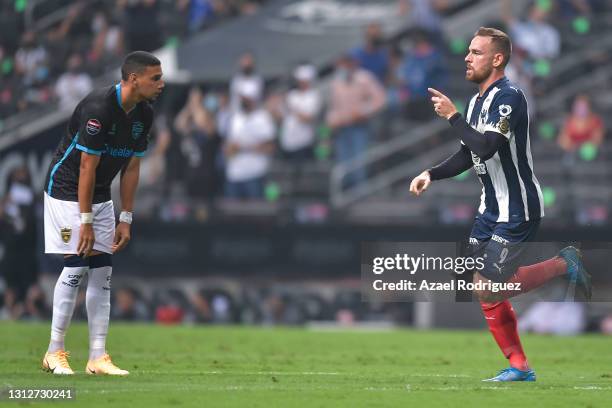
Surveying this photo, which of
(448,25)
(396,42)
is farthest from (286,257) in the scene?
(448,25)

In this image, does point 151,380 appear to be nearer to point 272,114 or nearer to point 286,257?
point 286,257

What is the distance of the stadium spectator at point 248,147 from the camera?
67.9ft

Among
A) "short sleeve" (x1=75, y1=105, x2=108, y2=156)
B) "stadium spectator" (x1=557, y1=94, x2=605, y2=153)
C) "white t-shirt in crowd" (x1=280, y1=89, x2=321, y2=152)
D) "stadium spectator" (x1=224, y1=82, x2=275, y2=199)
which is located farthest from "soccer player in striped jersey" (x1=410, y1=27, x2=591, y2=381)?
"white t-shirt in crowd" (x1=280, y1=89, x2=321, y2=152)

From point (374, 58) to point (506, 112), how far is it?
41.6 ft

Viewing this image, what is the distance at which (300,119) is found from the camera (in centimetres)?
2119

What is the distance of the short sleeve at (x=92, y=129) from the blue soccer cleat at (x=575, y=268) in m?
3.35

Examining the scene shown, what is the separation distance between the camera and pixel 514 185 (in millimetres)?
9148

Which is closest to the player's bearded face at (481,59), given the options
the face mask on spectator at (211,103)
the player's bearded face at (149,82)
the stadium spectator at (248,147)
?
the player's bearded face at (149,82)

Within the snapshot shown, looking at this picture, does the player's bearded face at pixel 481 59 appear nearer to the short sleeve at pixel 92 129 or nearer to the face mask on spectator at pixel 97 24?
the short sleeve at pixel 92 129

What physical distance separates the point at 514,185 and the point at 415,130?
1275 cm

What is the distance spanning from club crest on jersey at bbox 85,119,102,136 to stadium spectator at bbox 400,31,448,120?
13053 millimetres

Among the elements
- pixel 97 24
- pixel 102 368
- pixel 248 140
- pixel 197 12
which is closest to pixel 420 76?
pixel 248 140

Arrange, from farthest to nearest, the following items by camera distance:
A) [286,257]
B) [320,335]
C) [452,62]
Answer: [452,62] → [286,257] → [320,335]

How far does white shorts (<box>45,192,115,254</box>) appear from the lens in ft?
30.5
